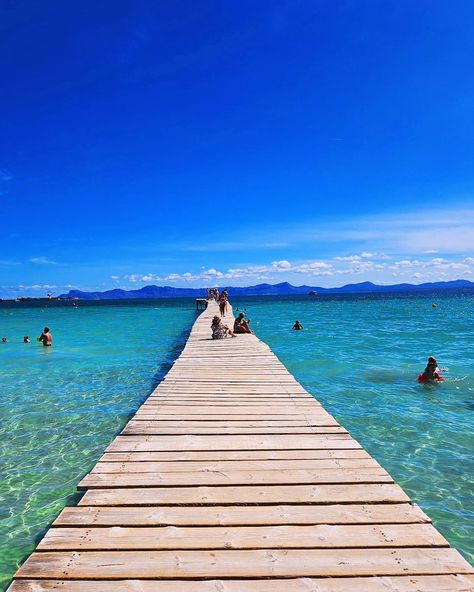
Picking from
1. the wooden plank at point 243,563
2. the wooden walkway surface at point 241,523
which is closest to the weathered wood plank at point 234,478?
the wooden walkway surface at point 241,523

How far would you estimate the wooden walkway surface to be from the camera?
2.76 metres

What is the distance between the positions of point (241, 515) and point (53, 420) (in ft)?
23.8

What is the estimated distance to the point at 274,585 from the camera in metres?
2.72

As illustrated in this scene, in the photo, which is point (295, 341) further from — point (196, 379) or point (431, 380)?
point (196, 379)

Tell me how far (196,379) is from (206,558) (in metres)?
6.18

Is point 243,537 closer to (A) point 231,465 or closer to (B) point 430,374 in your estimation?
(A) point 231,465

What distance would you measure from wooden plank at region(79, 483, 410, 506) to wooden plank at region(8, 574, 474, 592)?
3.04 feet

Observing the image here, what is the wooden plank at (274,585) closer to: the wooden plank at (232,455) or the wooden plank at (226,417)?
the wooden plank at (232,455)

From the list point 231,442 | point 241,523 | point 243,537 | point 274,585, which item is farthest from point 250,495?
point 231,442

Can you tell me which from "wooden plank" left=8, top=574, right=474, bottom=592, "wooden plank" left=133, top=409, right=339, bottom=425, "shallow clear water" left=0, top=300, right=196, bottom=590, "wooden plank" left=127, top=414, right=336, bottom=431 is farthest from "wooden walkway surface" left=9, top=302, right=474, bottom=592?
"shallow clear water" left=0, top=300, right=196, bottom=590

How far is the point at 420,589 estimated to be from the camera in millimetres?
2643

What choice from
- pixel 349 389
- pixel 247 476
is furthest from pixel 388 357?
pixel 247 476

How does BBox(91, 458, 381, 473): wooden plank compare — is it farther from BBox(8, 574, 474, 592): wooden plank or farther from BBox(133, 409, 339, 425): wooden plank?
BBox(8, 574, 474, 592): wooden plank

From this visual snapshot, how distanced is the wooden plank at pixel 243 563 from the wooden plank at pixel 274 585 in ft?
0.15
